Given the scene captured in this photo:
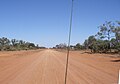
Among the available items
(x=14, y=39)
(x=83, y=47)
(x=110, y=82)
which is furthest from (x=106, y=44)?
(x=14, y=39)

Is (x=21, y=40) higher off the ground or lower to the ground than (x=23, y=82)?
higher

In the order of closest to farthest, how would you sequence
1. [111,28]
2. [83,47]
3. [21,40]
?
[111,28] < [83,47] < [21,40]

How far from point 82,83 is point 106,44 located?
66.0 metres

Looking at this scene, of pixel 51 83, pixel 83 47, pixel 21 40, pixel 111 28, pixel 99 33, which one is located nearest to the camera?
pixel 51 83

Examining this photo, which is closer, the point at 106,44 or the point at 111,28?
the point at 111,28

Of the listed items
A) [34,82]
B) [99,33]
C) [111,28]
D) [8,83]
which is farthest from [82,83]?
[99,33]

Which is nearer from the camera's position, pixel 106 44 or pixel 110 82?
pixel 110 82

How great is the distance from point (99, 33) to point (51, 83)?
64.8 meters

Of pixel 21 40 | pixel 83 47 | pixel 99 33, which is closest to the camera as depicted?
pixel 99 33

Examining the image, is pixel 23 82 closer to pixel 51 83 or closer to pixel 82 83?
pixel 51 83

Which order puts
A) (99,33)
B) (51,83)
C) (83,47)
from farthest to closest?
(83,47) < (99,33) < (51,83)

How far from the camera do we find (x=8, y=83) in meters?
12.1

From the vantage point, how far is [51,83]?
1208 cm

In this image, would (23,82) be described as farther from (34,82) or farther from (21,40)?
(21,40)
